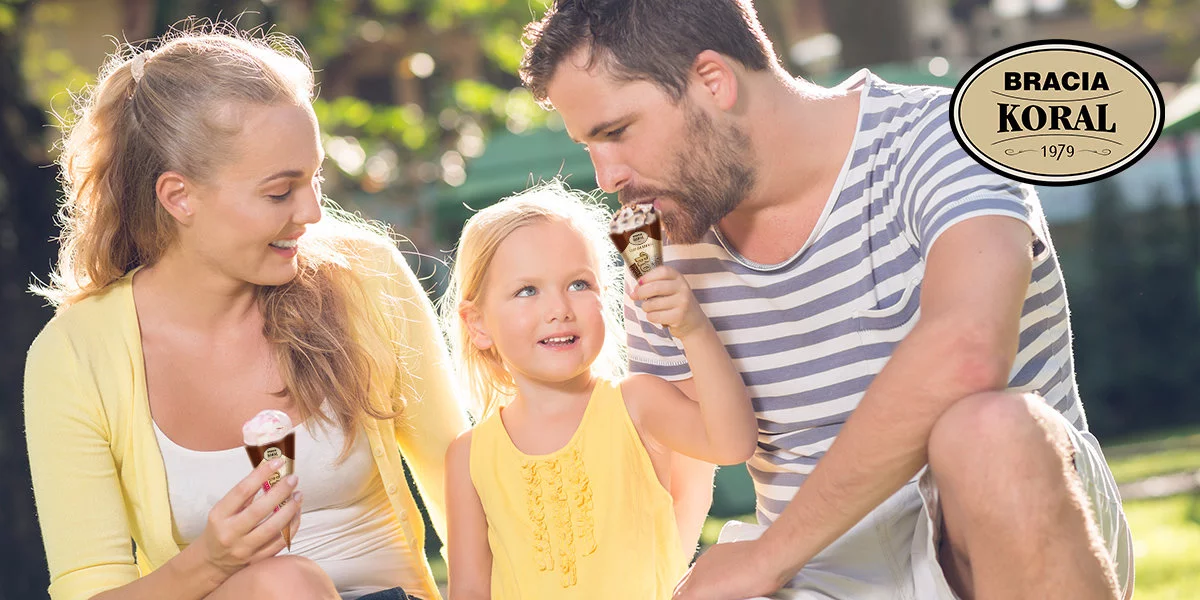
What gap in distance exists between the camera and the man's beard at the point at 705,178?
297 cm

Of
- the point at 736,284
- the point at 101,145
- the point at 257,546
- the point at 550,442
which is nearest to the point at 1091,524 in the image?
the point at 736,284

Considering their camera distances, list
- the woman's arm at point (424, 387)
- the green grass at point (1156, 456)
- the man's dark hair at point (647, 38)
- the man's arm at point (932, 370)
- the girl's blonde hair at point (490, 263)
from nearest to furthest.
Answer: the man's arm at point (932, 370) → the man's dark hair at point (647, 38) → the girl's blonde hair at point (490, 263) → the woman's arm at point (424, 387) → the green grass at point (1156, 456)

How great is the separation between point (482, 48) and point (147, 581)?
31.1 feet

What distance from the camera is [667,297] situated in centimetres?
280

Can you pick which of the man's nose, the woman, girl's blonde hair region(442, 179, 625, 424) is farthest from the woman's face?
the man's nose

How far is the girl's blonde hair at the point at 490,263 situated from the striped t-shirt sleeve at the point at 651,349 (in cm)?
7

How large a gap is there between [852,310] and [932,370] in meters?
0.52

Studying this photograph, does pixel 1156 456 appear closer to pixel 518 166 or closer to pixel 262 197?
pixel 518 166

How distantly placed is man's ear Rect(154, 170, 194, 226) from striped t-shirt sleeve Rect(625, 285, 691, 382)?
44.5 inches

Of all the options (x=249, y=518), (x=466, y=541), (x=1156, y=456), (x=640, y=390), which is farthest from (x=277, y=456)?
(x=1156, y=456)

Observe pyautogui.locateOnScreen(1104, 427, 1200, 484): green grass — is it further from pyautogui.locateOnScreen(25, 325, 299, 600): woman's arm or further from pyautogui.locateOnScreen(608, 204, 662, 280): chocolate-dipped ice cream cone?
pyautogui.locateOnScreen(25, 325, 299, 600): woman's arm

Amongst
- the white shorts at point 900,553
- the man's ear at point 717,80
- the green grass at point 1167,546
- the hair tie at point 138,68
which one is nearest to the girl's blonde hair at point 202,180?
the hair tie at point 138,68

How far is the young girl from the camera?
297 centimetres

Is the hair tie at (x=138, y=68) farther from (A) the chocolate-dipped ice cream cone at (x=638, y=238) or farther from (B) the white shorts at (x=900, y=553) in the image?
(B) the white shorts at (x=900, y=553)
